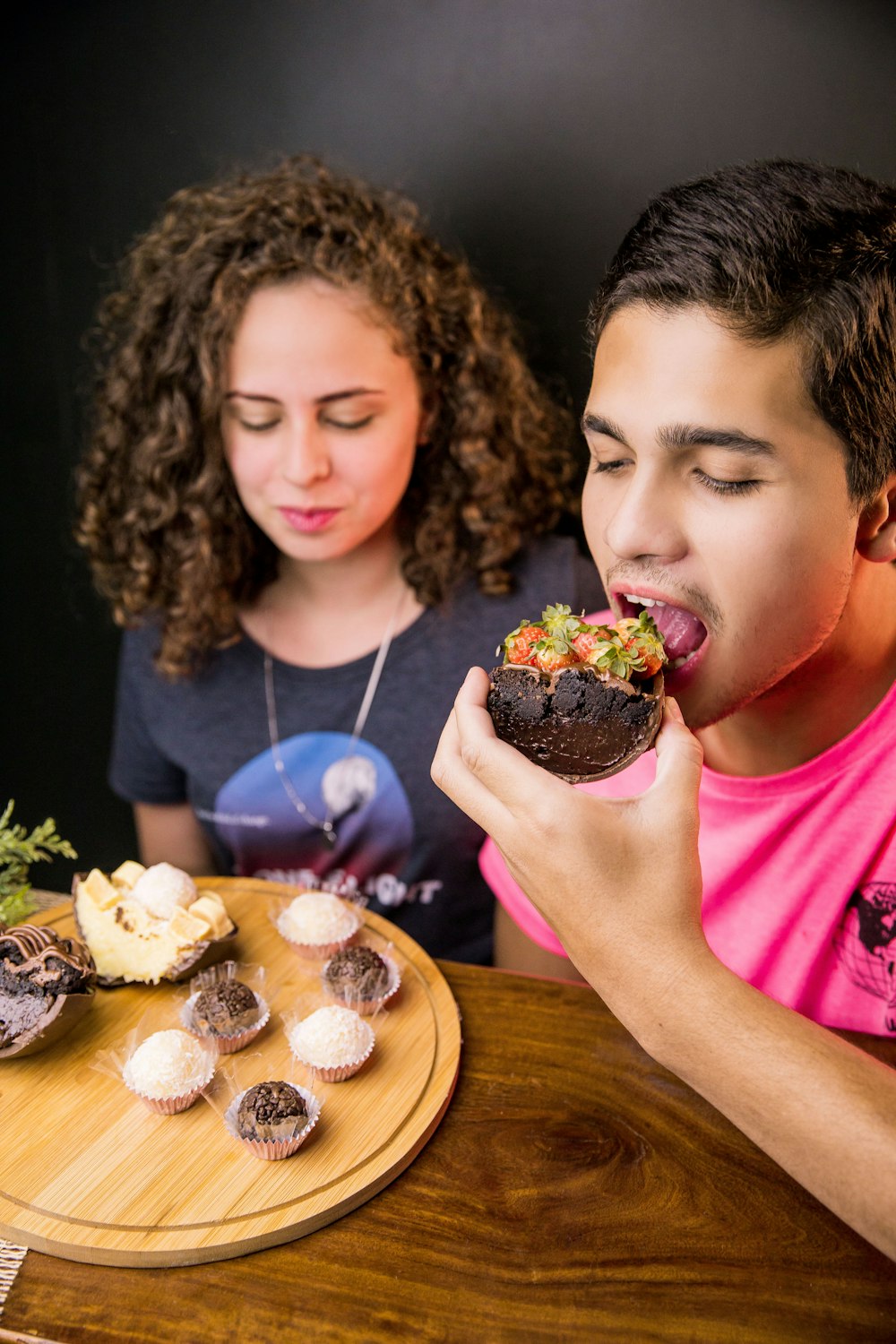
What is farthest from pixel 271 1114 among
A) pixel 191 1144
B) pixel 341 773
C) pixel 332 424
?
pixel 332 424

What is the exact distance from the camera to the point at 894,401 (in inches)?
65.0

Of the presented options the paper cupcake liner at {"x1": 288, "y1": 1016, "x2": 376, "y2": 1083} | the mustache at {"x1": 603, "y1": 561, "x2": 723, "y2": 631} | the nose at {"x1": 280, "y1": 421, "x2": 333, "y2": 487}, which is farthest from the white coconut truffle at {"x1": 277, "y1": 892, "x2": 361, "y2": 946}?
the nose at {"x1": 280, "y1": 421, "x2": 333, "y2": 487}

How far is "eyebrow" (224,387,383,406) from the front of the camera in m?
2.40

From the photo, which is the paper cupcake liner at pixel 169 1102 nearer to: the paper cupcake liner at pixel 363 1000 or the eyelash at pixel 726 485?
the paper cupcake liner at pixel 363 1000

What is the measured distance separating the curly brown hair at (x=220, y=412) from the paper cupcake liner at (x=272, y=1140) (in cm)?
146

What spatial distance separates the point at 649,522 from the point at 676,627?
21cm

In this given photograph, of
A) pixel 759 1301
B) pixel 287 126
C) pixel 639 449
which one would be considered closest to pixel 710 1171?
pixel 759 1301

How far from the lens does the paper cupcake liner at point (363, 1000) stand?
1815 mm

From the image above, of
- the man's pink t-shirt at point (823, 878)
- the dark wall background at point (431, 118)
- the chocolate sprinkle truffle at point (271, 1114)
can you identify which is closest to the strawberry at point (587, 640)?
the man's pink t-shirt at point (823, 878)

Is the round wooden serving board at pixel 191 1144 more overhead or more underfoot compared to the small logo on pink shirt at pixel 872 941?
more underfoot

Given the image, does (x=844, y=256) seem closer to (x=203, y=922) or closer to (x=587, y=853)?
(x=587, y=853)

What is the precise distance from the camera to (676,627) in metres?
1.72

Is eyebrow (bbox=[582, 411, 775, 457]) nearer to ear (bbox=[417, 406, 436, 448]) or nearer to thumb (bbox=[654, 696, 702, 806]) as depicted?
thumb (bbox=[654, 696, 702, 806])

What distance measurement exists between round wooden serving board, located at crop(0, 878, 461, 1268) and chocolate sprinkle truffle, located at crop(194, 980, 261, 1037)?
56 millimetres
